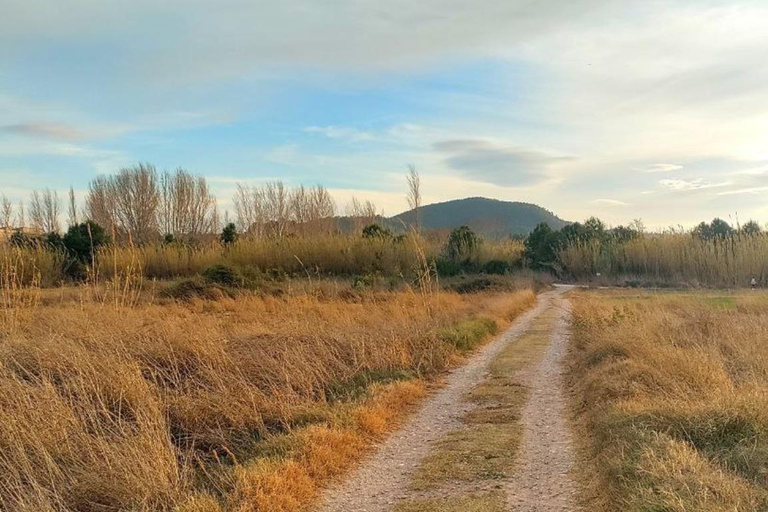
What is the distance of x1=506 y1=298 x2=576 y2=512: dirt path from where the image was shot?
217 inches

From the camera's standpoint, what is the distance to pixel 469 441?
749 cm

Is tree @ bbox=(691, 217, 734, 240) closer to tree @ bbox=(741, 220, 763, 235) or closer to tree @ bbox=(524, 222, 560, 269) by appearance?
tree @ bbox=(741, 220, 763, 235)

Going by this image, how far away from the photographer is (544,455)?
22.5 feet

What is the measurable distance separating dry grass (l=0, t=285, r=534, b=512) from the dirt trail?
32 centimetres

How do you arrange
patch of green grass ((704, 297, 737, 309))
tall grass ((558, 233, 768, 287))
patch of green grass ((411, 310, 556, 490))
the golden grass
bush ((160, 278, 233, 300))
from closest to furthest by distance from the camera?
the golden grass < patch of green grass ((411, 310, 556, 490)) < patch of green grass ((704, 297, 737, 309)) < bush ((160, 278, 233, 300)) < tall grass ((558, 233, 768, 287))

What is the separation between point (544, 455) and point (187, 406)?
4.58 metres

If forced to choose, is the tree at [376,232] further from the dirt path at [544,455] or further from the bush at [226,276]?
the dirt path at [544,455]

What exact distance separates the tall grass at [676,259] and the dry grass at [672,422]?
29822 millimetres

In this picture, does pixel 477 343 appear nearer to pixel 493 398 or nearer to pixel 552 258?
pixel 493 398

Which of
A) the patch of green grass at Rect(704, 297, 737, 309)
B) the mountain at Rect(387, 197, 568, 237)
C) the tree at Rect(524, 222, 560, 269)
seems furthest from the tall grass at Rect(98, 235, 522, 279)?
the mountain at Rect(387, 197, 568, 237)

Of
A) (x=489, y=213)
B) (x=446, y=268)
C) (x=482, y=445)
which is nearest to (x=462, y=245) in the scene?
(x=446, y=268)

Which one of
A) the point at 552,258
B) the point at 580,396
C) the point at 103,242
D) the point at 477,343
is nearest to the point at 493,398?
the point at 580,396

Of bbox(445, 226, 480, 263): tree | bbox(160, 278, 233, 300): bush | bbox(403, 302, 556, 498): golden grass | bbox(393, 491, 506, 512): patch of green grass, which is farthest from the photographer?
bbox(445, 226, 480, 263): tree

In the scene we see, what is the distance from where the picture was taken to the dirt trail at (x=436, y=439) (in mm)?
5680
